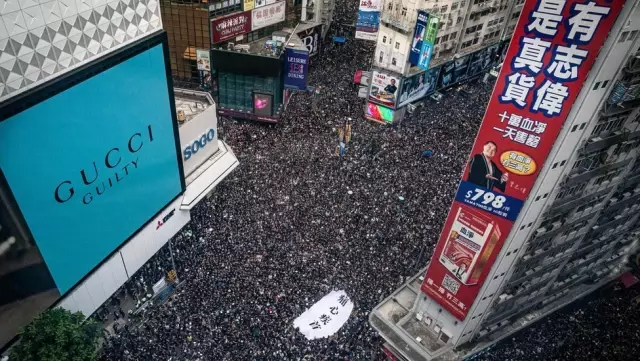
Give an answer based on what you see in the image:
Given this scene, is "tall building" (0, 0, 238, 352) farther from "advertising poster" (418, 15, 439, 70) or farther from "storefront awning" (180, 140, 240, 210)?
"advertising poster" (418, 15, 439, 70)

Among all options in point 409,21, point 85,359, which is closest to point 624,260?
point 409,21

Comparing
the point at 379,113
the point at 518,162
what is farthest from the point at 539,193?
the point at 379,113

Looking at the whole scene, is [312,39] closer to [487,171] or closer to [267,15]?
[267,15]

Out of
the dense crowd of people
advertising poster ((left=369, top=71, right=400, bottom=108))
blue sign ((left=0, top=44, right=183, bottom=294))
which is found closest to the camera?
blue sign ((left=0, top=44, right=183, bottom=294))

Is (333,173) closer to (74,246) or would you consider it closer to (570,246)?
(570,246)

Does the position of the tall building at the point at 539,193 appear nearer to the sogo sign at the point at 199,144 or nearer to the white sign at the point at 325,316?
the white sign at the point at 325,316

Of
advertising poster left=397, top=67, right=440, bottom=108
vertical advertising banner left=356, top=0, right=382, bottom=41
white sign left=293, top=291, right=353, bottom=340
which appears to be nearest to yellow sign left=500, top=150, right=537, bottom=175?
white sign left=293, top=291, right=353, bottom=340
